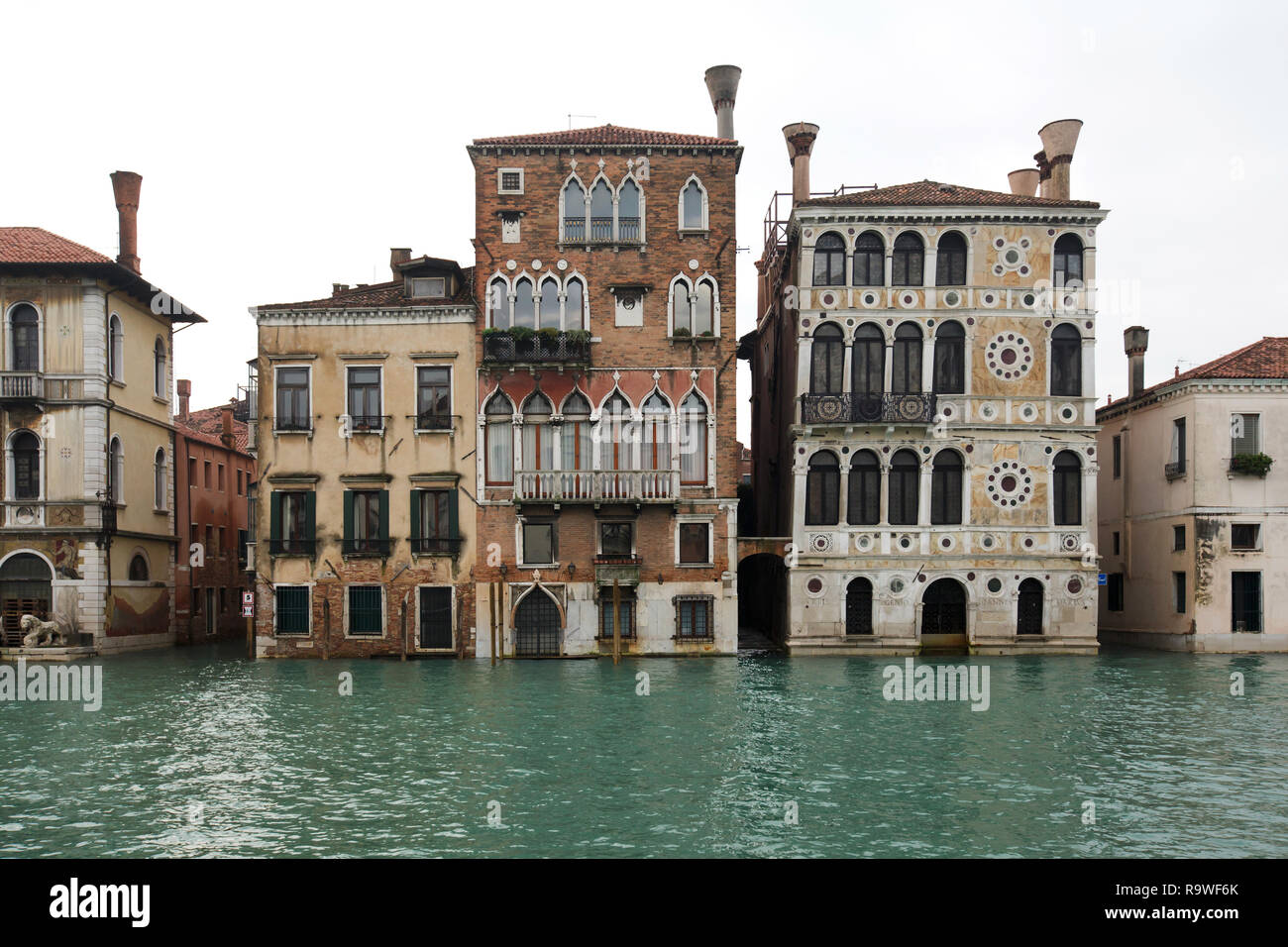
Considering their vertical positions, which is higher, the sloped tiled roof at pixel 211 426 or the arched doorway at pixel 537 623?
the sloped tiled roof at pixel 211 426

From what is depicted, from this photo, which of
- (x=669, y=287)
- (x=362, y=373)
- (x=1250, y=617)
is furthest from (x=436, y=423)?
(x=1250, y=617)

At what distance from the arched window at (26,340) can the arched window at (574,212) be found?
56.3 ft

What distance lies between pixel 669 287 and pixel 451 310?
22.2ft

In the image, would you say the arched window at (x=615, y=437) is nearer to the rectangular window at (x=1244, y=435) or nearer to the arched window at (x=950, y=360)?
the arched window at (x=950, y=360)

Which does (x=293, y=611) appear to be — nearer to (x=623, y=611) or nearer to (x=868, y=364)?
(x=623, y=611)

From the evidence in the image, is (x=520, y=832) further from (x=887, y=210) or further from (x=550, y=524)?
(x=887, y=210)

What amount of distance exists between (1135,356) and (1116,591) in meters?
8.85

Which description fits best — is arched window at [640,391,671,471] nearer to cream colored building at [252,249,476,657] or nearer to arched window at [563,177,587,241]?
cream colored building at [252,249,476,657]

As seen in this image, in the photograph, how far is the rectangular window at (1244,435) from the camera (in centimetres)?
3322

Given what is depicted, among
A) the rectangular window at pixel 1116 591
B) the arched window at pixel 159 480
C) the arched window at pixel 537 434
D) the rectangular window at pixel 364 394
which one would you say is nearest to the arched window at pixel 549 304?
the arched window at pixel 537 434

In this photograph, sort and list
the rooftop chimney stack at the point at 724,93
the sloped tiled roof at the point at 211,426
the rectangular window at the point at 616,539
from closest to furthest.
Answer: the rectangular window at the point at 616,539 → the rooftop chimney stack at the point at 724,93 → the sloped tiled roof at the point at 211,426

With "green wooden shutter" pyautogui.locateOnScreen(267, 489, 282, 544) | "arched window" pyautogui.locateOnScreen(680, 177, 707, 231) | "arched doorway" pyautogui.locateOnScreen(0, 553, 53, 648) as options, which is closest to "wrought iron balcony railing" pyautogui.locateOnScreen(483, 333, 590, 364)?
"arched window" pyautogui.locateOnScreen(680, 177, 707, 231)

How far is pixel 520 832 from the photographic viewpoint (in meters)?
11.7
